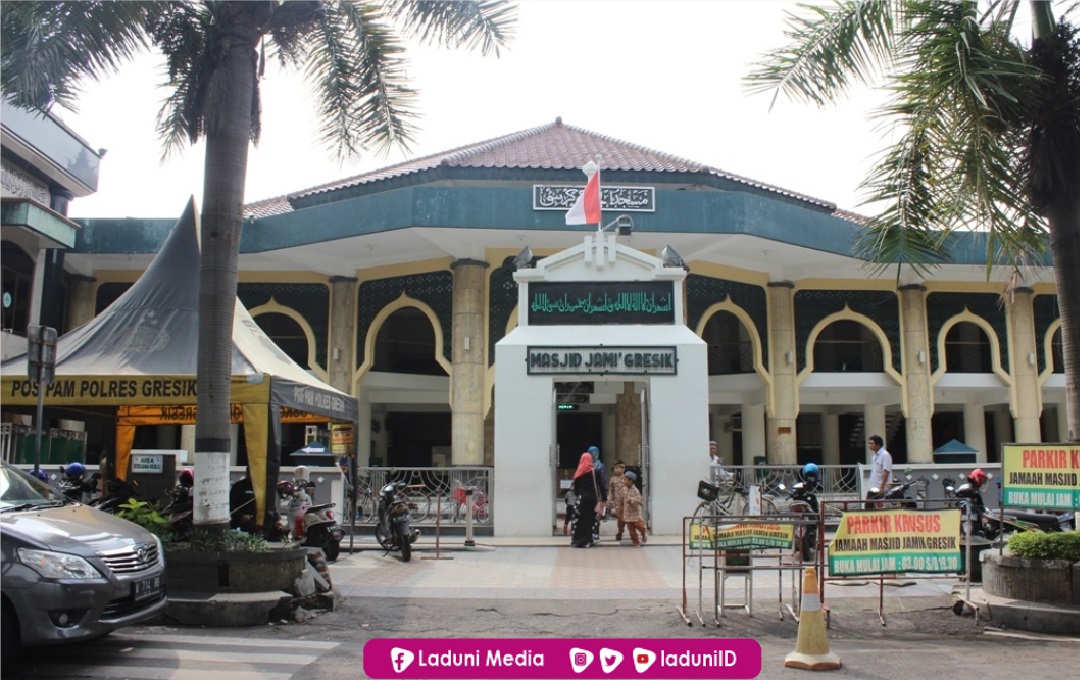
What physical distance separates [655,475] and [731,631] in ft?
24.6

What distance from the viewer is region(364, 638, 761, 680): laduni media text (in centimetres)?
663

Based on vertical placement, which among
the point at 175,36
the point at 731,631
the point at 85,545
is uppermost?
the point at 175,36

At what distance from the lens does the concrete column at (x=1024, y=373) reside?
24.4m

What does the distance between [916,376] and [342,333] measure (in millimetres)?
15094

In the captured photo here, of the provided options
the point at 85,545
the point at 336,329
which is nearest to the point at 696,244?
the point at 336,329

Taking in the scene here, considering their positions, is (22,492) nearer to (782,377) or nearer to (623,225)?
(623,225)

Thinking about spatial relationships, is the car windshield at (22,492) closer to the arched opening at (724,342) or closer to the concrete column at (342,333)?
the concrete column at (342,333)

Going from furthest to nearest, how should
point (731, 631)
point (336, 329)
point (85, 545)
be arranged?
1. point (336, 329)
2. point (731, 631)
3. point (85, 545)

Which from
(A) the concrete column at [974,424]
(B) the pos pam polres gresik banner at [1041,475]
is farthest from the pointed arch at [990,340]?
(B) the pos pam polres gresik banner at [1041,475]

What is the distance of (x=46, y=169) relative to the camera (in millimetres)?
19688

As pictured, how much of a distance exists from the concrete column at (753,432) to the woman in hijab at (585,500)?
12.6 m

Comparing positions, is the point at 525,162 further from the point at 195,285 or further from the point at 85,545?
the point at 85,545

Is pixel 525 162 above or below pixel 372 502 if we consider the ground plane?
above

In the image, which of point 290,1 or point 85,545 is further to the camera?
point 290,1
